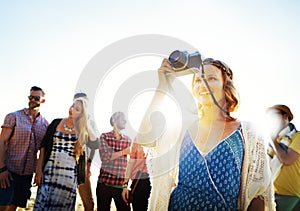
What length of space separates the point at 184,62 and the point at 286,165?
2320 mm

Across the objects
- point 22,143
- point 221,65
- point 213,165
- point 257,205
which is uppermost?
point 221,65

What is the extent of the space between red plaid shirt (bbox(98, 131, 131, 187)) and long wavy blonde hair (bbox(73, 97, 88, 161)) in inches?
16.9

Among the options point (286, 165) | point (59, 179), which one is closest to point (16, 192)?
point (59, 179)

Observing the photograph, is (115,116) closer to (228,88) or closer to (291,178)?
(291,178)

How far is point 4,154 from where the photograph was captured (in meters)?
4.08

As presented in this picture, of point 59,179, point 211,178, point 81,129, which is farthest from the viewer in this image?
point 81,129

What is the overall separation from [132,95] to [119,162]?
182 centimetres

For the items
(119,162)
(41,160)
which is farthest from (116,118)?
(41,160)

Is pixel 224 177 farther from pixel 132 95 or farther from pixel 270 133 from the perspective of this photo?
pixel 270 133

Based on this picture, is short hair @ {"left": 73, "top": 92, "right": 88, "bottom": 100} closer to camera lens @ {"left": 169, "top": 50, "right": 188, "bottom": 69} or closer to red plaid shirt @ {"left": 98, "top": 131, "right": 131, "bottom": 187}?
red plaid shirt @ {"left": 98, "top": 131, "right": 131, "bottom": 187}

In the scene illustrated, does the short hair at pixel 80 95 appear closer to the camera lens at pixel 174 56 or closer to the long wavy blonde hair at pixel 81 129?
the long wavy blonde hair at pixel 81 129

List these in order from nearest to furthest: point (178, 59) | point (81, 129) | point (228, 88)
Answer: point (178, 59)
point (228, 88)
point (81, 129)

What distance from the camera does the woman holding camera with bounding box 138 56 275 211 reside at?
1.65 meters

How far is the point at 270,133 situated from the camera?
363 cm
